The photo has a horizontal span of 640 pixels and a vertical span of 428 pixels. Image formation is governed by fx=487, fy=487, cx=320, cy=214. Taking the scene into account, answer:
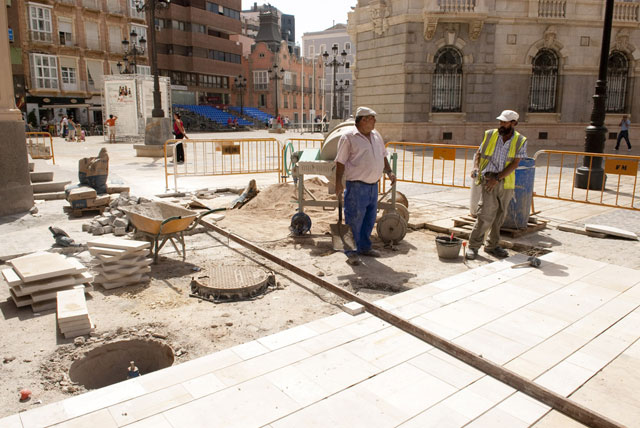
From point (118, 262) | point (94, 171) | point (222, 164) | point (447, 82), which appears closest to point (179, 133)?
point (222, 164)

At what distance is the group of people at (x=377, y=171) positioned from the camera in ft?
19.9

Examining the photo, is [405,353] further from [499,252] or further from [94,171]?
[94,171]

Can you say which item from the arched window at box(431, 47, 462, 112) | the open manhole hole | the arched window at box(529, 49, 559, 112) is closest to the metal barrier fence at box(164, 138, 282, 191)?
the open manhole hole

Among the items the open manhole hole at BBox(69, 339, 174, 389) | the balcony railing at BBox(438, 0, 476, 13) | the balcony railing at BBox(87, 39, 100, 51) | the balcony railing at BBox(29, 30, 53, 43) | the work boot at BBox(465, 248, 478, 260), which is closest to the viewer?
the open manhole hole at BBox(69, 339, 174, 389)

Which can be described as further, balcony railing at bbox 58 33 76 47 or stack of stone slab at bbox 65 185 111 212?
balcony railing at bbox 58 33 76 47

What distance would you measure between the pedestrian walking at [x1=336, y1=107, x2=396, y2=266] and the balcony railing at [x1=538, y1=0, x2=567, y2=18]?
73.0 ft

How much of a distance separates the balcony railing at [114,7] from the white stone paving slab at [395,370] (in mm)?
51609

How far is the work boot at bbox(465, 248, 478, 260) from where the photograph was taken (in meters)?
6.48

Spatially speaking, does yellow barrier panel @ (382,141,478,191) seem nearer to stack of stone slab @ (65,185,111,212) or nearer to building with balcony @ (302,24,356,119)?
stack of stone slab @ (65,185,111,212)

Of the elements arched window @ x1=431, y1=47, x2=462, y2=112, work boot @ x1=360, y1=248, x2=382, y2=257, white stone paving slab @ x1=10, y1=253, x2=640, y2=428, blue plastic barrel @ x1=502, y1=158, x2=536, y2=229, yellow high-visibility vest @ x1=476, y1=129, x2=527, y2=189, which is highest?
arched window @ x1=431, y1=47, x2=462, y2=112

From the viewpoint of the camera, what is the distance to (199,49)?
2371 inches

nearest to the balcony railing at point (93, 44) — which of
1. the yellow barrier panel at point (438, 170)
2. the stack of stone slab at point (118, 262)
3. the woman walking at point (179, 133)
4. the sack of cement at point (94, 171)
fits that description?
the woman walking at point (179, 133)

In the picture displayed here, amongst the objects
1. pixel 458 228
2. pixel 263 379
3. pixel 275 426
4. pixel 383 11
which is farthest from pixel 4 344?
pixel 383 11

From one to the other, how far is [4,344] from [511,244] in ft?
20.4
